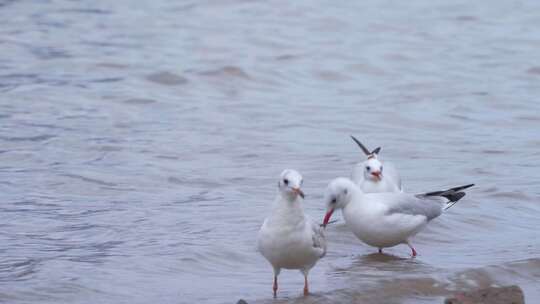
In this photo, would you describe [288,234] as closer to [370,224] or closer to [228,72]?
[370,224]

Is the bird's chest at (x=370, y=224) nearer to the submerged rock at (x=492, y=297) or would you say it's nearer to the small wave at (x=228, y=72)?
the submerged rock at (x=492, y=297)

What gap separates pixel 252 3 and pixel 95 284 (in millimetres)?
16407

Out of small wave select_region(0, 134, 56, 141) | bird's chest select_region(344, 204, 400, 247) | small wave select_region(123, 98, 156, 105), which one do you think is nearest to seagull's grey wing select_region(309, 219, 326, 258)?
bird's chest select_region(344, 204, 400, 247)

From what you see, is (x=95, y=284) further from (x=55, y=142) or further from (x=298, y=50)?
(x=298, y=50)

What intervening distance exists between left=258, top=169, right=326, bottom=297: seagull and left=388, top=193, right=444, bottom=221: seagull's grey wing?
141cm

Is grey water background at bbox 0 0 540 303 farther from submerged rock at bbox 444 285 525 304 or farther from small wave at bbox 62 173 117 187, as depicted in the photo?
submerged rock at bbox 444 285 525 304

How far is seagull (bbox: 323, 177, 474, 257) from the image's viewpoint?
806 cm

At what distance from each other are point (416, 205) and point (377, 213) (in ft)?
1.61

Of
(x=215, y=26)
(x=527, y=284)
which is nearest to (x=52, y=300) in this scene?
(x=527, y=284)

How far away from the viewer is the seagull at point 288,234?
6.82 m

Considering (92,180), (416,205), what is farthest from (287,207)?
(92,180)

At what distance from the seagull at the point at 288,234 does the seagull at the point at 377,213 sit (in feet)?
3.08

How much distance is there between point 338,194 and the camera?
8.00 m

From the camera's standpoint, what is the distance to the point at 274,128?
547 inches
